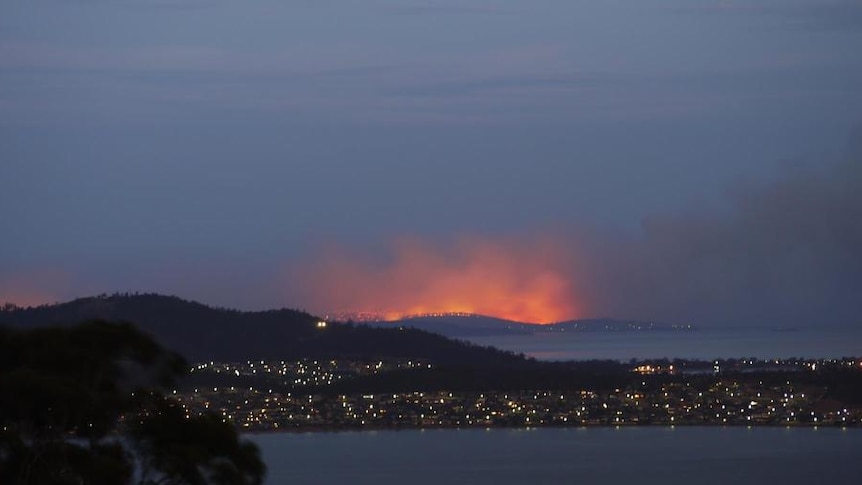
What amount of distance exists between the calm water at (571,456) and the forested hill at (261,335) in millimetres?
13559

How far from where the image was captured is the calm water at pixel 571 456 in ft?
152

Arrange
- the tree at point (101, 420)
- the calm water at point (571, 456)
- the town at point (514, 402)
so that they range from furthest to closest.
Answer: the town at point (514, 402) < the calm water at point (571, 456) < the tree at point (101, 420)

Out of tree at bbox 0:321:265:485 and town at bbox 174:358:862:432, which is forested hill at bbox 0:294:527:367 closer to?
town at bbox 174:358:862:432

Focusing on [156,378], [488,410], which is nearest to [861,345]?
[488,410]

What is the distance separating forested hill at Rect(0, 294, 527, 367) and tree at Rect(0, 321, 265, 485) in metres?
50.1

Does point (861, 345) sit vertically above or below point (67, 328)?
above

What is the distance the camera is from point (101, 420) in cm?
1301

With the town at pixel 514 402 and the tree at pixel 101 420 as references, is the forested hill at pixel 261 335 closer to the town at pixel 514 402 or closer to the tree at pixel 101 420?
the town at pixel 514 402

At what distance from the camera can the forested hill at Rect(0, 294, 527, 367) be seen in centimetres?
7238

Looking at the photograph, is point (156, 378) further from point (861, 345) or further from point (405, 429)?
point (861, 345)

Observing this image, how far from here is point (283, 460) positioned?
5066cm

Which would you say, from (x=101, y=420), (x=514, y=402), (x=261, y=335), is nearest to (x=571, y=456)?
(x=514, y=402)

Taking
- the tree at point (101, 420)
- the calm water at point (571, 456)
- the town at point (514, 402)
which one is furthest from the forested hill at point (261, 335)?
the tree at point (101, 420)

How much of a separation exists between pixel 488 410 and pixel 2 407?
2322 inches
